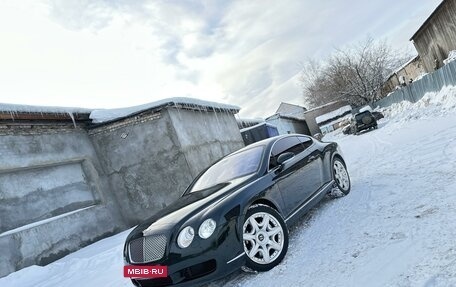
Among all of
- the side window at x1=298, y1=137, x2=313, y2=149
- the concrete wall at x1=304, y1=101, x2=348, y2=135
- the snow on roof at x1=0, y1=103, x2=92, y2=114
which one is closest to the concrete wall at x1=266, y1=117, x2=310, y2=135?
the concrete wall at x1=304, y1=101, x2=348, y2=135

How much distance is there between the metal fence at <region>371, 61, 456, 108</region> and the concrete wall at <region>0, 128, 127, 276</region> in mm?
14265

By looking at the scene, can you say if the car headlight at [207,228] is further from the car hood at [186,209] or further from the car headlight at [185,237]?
the car hood at [186,209]

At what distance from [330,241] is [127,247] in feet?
7.73

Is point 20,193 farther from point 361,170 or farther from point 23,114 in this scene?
point 361,170

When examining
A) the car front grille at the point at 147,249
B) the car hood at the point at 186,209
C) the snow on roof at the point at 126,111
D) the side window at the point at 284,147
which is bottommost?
the car front grille at the point at 147,249

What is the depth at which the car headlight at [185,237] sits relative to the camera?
11.7 ft

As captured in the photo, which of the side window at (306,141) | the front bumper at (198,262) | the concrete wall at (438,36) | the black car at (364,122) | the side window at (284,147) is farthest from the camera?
the black car at (364,122)

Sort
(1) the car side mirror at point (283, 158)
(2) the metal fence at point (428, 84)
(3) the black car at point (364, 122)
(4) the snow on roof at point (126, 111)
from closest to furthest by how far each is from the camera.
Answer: (1) the car side mirror at point (283, 158) < (4) the snow on roof at point (126, 111) < (2) the metal fence at point (428, 84) < (3) the black car at point (364, 122)

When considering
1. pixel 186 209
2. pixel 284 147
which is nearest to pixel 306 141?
pixel 284 147

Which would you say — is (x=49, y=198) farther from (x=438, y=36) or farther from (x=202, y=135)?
(x=438, y=36)

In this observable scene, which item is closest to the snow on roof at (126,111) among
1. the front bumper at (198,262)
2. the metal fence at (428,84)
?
the front bumper at (198,262)

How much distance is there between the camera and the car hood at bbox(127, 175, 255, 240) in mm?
3865

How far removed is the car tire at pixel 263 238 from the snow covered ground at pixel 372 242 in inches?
4.5

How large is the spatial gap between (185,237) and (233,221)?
522 mm
